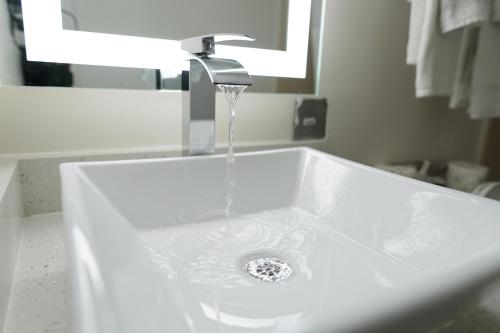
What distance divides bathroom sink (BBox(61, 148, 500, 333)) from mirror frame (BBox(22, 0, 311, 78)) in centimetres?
23

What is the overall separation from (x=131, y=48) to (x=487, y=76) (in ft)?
2.89

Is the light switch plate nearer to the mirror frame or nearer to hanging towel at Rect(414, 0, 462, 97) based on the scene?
the mirror frame

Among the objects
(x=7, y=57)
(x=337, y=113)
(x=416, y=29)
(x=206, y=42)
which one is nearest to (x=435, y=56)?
(x=416, y=29)

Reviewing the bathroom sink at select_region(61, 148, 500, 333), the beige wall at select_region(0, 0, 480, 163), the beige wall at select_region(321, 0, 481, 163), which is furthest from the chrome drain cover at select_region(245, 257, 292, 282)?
the beige wall at select_region(321, 0, 481, 163)

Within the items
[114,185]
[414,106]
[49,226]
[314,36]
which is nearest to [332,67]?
[314,36]

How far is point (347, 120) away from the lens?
0.96 metres

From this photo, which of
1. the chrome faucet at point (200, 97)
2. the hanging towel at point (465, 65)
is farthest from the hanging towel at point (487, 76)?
the chrome faucet at point (200, 97)

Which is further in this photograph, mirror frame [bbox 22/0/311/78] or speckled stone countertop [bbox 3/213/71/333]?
mirror frame [bbox 22/0/311/78]

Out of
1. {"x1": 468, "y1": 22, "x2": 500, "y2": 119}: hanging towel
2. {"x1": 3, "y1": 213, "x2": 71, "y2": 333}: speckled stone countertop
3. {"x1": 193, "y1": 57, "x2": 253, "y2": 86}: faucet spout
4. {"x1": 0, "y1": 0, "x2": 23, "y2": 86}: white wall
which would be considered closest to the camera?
{"x1": 3, "y1": 213, "x2": 71, "y2": 333}: speckled stone countertop

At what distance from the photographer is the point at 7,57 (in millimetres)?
583

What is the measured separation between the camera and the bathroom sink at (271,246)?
23 cm

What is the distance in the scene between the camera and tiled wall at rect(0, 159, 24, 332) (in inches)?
14.1

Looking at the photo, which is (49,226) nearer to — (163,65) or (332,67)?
(163,65)

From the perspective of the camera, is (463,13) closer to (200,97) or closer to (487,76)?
(487,76)
